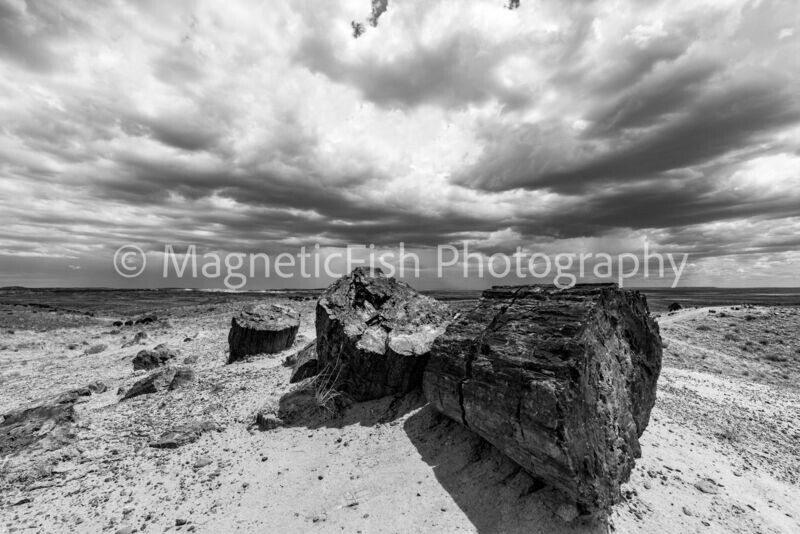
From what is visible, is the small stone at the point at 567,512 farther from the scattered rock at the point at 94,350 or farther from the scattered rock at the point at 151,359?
the scattered rock at the point at 94,350

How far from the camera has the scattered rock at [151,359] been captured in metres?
14.5

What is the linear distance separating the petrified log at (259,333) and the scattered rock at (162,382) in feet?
8.36

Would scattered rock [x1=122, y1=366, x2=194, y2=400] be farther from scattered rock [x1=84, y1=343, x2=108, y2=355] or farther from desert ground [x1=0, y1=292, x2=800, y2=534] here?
scattered rock [x1=84, y1=343, x2=108, y2=355]

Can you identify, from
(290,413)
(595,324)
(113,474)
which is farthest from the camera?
(290,413)

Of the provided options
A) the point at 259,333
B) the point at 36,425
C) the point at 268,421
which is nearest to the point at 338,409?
the point at 268,421

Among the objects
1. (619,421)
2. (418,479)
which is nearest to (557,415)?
(619,421)

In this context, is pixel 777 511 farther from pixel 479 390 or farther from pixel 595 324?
pixel 479 390

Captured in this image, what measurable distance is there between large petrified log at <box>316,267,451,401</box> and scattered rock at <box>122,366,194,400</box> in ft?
16.1

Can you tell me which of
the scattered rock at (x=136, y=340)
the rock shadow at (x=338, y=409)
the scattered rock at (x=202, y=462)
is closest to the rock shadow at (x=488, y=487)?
the rock shadow at (x=338, y=409)

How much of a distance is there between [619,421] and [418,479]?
3170mm

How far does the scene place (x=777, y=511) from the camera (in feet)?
17.7

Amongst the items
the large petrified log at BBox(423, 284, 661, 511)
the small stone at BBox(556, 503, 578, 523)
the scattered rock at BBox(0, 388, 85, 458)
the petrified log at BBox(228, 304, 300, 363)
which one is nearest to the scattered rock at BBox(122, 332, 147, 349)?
the petrified log at BBox(228, 304, 300, 363)

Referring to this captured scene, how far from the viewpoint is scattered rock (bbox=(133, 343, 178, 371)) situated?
47.6 ft

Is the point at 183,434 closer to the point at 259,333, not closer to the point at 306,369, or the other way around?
the point at 306,369
